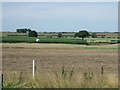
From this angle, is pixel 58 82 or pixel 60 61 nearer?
pixel 58 82

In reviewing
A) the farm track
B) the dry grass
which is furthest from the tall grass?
the farm track

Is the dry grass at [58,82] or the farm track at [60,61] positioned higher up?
the dry grass at [58,82]

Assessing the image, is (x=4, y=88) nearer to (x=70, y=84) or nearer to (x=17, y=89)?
(x=17, y=89)

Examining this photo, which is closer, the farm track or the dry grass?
the dry grass

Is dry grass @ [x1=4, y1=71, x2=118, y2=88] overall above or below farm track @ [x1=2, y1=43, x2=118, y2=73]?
above

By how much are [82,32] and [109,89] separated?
137609mm

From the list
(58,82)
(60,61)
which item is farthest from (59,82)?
(60,61)

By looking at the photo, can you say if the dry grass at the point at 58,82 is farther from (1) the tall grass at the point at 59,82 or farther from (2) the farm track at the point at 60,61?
(2) the farm track at the point at 60,61

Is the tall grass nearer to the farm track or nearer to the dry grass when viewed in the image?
the dry grass

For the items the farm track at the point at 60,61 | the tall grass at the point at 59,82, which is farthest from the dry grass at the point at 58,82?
the farm track at the point at 60,61

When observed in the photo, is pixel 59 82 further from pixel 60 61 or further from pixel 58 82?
pixel 60 61

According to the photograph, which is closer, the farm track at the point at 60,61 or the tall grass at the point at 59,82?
the tall grass at the point at 59,82

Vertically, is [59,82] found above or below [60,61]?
above

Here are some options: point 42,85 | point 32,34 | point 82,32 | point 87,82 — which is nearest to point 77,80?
point 87,82
